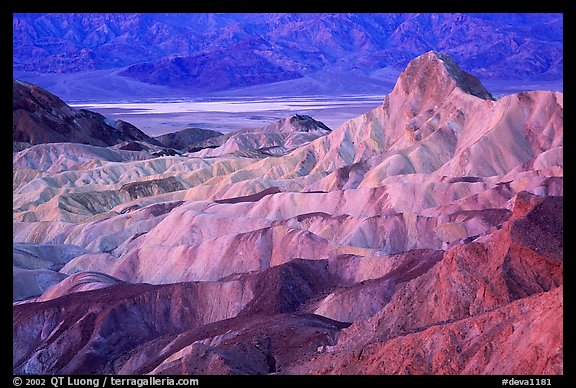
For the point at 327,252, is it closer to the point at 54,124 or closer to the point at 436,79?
the point at 436,79

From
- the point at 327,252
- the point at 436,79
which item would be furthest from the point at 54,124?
the point at 327,252

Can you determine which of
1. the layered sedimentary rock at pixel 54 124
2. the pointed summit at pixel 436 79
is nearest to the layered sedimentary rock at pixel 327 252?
the pointed summit at pixel 436 79

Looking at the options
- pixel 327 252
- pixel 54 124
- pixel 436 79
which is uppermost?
pixel 436 79

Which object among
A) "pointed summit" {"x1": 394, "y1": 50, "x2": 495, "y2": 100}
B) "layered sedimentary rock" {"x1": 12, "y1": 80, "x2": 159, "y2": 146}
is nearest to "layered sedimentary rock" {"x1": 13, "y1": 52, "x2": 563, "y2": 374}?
"pointed summit" {"x1": 394, "y1": 50, "x2": 495, "y2": 100}

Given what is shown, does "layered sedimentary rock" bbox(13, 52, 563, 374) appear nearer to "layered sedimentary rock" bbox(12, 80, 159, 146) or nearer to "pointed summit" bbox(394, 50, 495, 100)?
"pointed summit" bbox(394, 50, 495, 100)

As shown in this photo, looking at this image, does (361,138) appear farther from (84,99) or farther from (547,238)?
(84,99)

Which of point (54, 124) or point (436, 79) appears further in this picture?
point (54, 124)

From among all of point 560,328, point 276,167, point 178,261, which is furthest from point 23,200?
point 560,328
